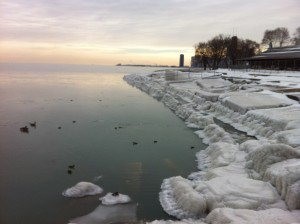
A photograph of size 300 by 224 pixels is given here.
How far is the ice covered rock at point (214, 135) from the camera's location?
18570 millimetres

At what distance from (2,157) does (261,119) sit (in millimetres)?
14544

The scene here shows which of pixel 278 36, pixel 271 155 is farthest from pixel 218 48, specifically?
pixel 271 155

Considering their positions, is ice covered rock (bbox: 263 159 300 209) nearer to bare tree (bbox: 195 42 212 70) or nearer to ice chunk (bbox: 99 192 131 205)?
ice chunk (bbox: 99 192 131 205)

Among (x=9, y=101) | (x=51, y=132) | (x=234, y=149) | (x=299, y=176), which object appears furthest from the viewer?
(x=9, y=101)

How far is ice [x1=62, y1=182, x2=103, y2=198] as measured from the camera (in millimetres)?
11703

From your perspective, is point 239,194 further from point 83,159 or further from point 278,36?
point 278,36

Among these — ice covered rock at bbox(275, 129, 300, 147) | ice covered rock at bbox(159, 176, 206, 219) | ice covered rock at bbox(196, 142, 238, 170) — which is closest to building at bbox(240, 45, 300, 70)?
ice covered rock at bbox(275, 129, 300, 147)

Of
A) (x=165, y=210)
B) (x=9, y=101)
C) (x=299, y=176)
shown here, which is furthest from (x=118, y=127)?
(x=9, y=101)

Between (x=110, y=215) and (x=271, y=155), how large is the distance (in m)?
5.62

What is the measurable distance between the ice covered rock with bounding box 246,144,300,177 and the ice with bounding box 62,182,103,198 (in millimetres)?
5360

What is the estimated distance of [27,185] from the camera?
12727 millimetres

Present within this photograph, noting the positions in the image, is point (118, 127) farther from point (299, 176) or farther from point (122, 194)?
point (299, 176)

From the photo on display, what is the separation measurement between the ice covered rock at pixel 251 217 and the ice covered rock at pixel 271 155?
3.06m

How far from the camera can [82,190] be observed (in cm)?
1182
